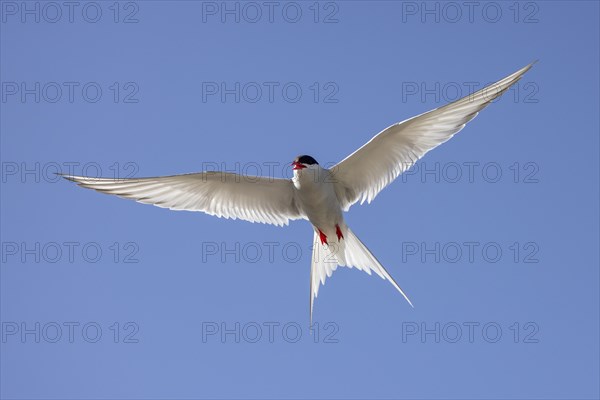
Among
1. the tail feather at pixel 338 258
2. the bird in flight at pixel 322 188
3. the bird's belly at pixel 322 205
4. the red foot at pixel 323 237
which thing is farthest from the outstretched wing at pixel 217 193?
the tail feather at pixel 338 258

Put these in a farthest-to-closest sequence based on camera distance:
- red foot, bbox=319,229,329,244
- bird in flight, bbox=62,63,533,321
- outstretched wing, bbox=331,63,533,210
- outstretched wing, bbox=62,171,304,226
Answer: red foot, bbox=319,229,329,244
outstretched wing, bbox=62,171,304,226
bird in flight, bbox=62,63,533,321
outstretched wing, bbox=331,63,533,210

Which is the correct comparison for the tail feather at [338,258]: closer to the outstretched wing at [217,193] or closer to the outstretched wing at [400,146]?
the outstretched wing at [400,146]

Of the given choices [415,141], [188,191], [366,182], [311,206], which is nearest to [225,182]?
[188,191]

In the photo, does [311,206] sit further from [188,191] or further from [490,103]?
[490,103]

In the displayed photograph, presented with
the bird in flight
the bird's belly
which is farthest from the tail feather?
the bird's belly

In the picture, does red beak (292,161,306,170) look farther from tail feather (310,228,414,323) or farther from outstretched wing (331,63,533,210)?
tail feather (310,228,414,323)

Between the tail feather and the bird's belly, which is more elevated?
the bird's belly
